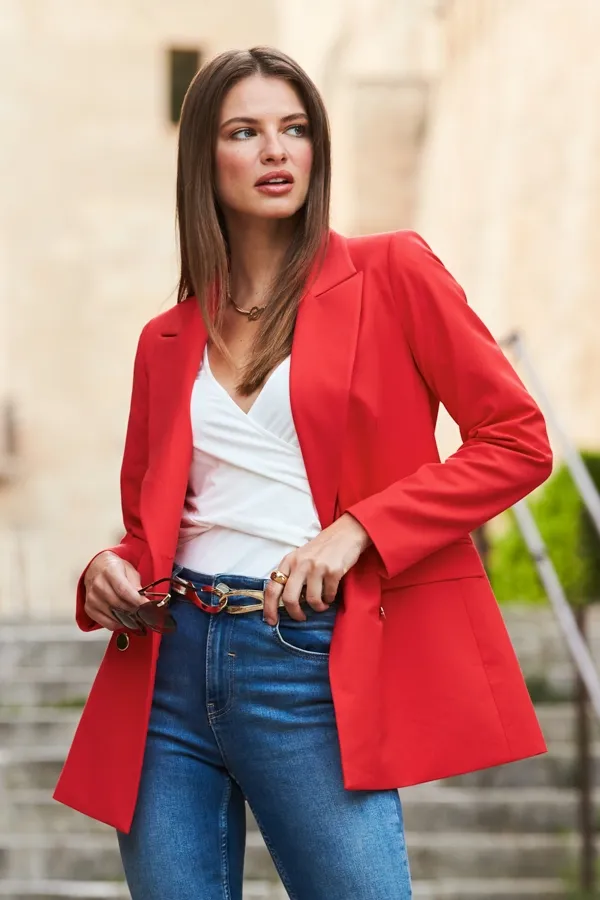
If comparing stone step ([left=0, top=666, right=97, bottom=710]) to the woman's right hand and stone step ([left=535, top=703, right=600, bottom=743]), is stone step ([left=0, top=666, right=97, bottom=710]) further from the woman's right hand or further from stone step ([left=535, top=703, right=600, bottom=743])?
the woman's right hand

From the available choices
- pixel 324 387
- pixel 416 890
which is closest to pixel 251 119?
pixel 324 387

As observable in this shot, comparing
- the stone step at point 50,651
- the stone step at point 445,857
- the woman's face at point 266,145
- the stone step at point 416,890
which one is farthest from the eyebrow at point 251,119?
the stone step at point 50,651

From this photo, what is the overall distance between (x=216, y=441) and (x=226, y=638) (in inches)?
10.3

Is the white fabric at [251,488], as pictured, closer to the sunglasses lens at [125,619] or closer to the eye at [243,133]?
the sunglasses lens at [125,619]

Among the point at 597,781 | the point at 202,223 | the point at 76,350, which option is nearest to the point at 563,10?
the point at 597,781

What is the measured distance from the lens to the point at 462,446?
5.99 feet

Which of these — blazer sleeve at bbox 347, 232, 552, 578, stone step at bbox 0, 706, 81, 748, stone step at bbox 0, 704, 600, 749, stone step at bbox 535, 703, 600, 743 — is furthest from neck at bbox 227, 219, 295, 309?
stone step at bbox 0, 706, 81, 748

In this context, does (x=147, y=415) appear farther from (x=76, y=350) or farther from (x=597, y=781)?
(x=76, y=350)

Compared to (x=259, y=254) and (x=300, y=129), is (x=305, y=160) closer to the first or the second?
(x=300, y=129)

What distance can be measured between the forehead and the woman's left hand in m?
0.57

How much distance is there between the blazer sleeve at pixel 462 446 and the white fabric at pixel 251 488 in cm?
11

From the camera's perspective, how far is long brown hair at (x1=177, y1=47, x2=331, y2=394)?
1936 mm

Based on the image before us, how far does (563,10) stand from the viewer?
11875mm

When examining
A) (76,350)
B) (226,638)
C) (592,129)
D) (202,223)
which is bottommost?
(76,350)
